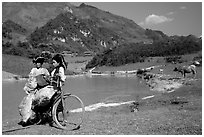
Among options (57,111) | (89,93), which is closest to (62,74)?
(57,111)

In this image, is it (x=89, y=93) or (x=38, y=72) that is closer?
(x=38, y=72)

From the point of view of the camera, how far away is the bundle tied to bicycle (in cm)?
1041

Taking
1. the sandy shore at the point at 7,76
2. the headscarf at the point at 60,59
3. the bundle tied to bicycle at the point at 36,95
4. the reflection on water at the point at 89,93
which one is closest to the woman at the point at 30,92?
the bundle tied to bicycle at the point at 36,95

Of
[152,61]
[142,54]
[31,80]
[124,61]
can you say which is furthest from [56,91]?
[142,54]

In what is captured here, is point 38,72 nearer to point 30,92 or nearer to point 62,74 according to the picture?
point 30,92

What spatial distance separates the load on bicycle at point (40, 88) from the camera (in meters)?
10.4

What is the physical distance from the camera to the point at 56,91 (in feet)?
34.6

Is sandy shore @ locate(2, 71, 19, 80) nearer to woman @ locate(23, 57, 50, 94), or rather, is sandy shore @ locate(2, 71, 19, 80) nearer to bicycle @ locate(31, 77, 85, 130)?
woman @ locate(23, 57, 50, 94)

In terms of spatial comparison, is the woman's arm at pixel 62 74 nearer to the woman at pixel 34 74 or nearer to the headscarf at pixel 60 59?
the headscarf at pixel 60 59

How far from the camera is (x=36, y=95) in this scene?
416 inches

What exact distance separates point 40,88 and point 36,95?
0.44m

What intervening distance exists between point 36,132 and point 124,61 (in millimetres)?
77197

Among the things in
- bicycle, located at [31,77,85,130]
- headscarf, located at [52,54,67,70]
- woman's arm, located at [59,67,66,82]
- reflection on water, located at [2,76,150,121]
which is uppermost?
headscarf, located at [52,54,67,70]

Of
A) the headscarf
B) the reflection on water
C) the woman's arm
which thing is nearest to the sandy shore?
the reflection on water
